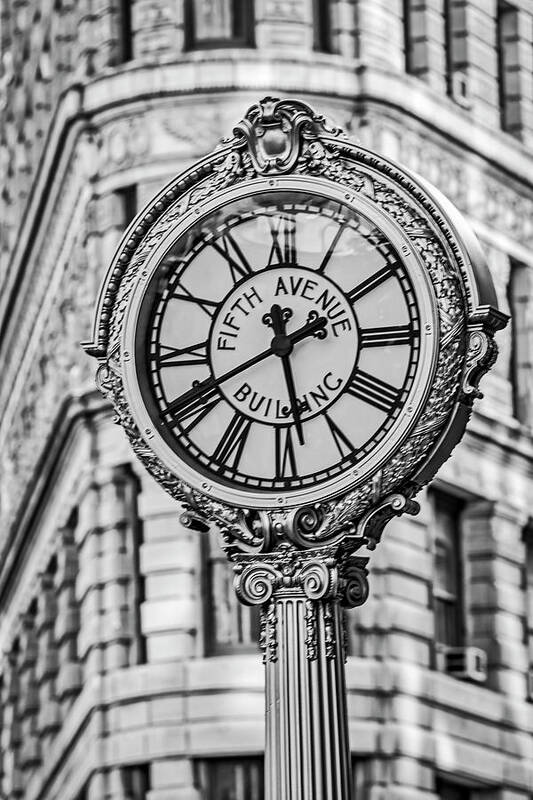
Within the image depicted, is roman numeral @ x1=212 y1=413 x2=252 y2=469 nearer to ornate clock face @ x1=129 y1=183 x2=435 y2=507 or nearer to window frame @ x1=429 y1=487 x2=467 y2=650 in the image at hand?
ornate clock face @ x1=129 y1=183 x2=435 y2=507

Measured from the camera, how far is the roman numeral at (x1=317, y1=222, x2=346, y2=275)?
8883mm

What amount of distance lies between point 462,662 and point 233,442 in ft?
86.9

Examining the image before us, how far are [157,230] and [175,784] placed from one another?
2409cm

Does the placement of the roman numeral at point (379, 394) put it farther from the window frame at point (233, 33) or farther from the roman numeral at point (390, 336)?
the window frame at point (233, 33)

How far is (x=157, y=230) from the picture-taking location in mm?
9141

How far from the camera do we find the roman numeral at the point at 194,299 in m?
8.97

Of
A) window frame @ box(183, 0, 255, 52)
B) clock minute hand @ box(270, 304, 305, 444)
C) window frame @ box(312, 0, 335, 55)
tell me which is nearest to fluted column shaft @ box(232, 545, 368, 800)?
clock minute hand @ box(270, 304, 305, 444)

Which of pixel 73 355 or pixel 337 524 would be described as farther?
pixel 73 355

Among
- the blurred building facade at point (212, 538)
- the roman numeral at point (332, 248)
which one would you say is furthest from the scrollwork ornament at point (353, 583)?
the blurred building facade at point (212, 538)

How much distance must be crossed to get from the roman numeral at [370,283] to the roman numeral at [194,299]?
0.47 meters

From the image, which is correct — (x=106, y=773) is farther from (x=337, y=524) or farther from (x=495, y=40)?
(x=337, y=524)

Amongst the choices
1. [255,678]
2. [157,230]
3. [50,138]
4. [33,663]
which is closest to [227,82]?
[50,138]

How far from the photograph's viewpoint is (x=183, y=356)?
8.96 m

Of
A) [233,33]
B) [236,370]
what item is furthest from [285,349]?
[233,33]
